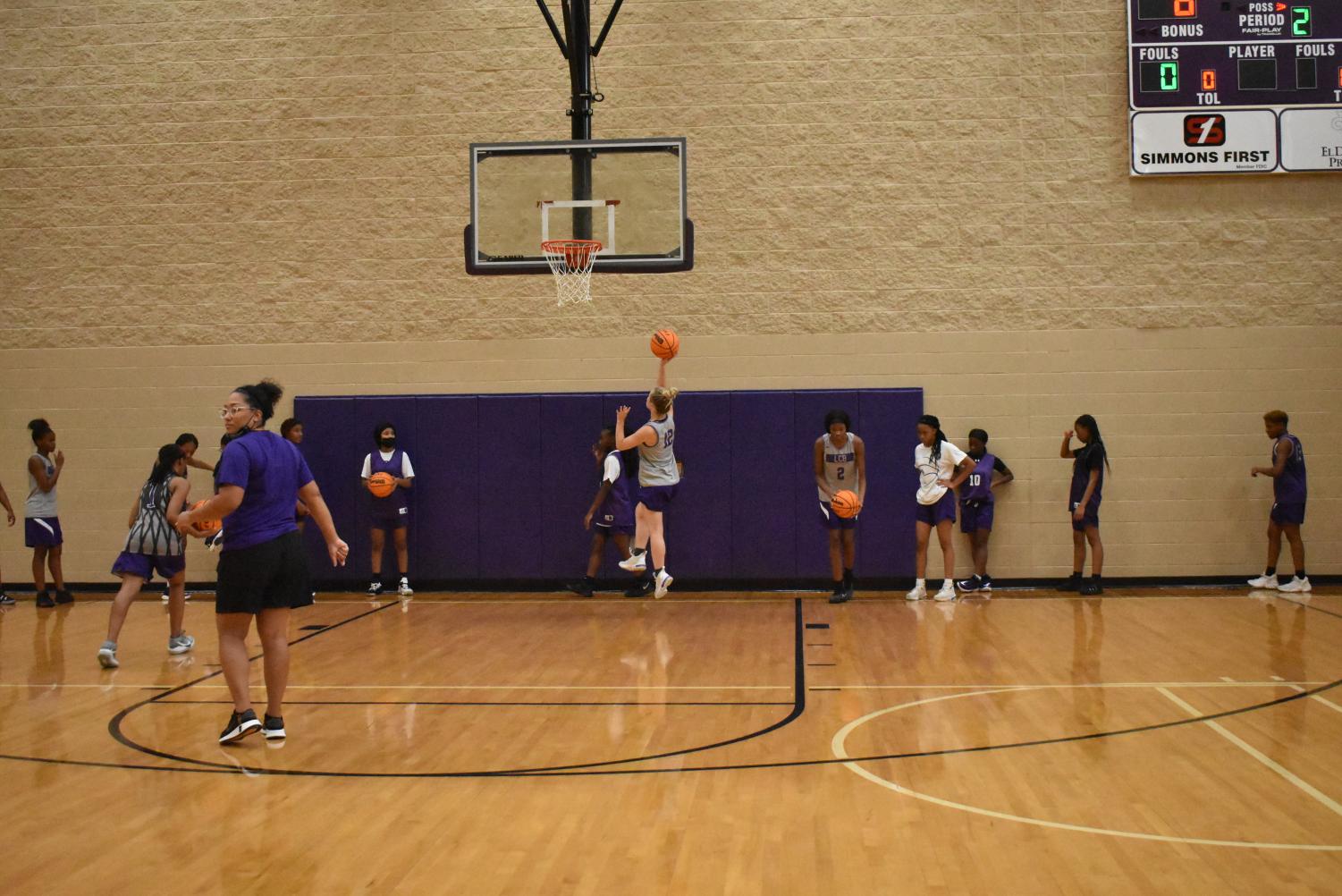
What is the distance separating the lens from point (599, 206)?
9.73 meters

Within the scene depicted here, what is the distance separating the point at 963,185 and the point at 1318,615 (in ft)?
16.6

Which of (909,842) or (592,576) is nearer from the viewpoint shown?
(909,842)

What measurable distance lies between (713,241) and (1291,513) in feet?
19.6

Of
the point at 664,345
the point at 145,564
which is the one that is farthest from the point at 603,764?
the point at 664,345

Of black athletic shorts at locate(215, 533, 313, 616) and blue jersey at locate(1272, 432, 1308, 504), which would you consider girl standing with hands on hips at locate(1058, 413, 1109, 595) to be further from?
black athletic shorts at locate(215, 533, 313, 616)

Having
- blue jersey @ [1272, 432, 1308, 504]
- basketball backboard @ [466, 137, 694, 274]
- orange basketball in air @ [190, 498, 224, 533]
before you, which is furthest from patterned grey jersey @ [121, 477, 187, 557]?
blue jersey @ [1272, 432, 1308, 504]

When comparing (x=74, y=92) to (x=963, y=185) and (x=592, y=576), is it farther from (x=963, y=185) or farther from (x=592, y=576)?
(x=963, y=185)

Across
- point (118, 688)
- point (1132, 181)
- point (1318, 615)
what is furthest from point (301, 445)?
point (1318, 615)

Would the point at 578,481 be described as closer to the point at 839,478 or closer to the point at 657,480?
the point at 657,480

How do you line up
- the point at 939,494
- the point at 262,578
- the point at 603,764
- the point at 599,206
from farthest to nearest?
the point at 939,494 < the point at 599,206 < the point at 262,578 < the point at 603,764

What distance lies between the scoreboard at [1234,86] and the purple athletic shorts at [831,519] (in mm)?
4480

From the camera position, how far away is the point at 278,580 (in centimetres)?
571

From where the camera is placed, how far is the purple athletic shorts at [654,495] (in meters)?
10.6

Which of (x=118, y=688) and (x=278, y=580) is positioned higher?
(x=278, y=580)
